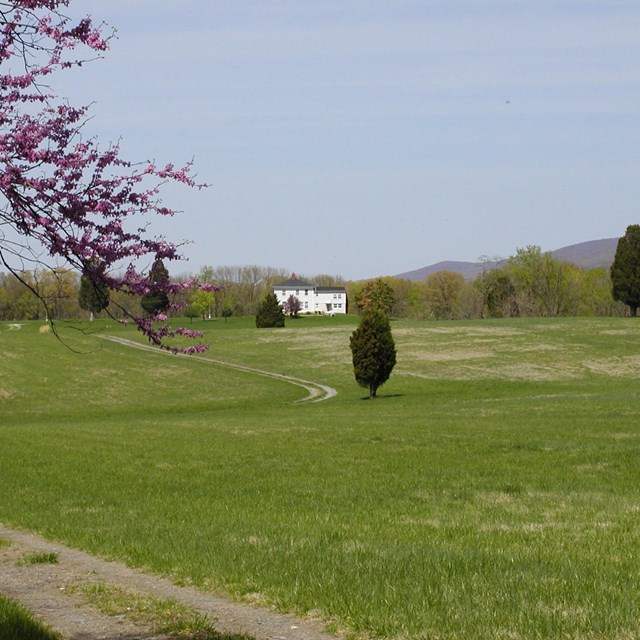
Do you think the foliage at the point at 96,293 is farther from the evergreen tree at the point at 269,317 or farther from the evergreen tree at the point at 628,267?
the evergreen tree at the point at 628,267

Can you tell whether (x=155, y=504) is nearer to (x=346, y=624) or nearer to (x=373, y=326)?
(x=346, y=624)

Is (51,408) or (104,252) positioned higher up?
(104,252)

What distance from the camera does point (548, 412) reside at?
3853 cm

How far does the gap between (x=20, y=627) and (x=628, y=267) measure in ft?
415

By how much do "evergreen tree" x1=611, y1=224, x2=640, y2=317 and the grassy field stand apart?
8435 cm

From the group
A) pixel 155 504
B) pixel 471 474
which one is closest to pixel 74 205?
pixel 155 504

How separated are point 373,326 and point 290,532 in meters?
43.8

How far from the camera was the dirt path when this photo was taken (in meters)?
8.61

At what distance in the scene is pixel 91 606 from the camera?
9812mm

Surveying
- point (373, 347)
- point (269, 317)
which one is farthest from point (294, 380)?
point (269, 317)

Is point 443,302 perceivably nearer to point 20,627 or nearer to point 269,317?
point 269,317

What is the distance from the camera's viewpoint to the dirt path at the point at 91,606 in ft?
28.2

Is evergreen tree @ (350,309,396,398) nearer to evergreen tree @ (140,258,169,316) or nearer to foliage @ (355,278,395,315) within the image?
evergreen tree @ (140,258,169,316)

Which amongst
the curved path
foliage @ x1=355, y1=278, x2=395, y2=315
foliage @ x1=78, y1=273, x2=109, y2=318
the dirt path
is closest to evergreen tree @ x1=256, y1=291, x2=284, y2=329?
the curved path
